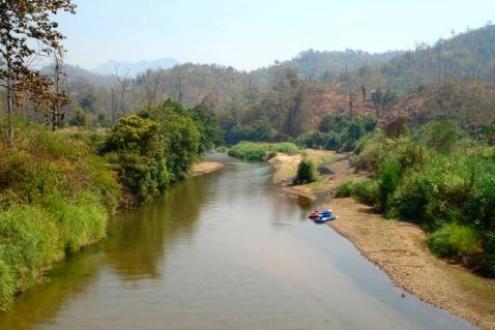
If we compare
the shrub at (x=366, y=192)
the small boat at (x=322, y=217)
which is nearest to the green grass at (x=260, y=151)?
the shrub at (x=366, y=192)

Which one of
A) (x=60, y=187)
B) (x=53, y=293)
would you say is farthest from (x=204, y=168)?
(x=53, y=293)

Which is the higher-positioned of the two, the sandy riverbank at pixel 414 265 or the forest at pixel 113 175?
the forest at pixel 113 175

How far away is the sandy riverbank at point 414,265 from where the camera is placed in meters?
25.0

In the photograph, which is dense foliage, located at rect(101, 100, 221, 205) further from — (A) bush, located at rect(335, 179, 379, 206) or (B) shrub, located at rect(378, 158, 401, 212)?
(B) shrub, located at rect(378, 158, 401, 212)

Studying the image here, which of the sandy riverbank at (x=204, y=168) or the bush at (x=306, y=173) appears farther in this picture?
the sandy riverbank at (x=204, y=168)

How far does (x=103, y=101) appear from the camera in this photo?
16538cm

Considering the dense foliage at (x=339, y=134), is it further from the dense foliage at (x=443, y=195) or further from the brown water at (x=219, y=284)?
the brown water at (x=219, y=284)

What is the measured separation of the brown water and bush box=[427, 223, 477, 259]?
412cm

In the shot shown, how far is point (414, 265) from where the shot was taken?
30688mm

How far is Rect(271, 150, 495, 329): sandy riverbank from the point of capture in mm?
25047

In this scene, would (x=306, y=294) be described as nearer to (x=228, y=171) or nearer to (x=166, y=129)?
(x=166, y=129)

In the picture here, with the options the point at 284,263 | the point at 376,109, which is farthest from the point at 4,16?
the point at 376,109

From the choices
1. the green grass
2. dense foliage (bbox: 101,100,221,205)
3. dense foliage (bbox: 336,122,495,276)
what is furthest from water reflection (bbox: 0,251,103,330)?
the green grass

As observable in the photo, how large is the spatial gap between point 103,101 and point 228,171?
9485 centimetres
